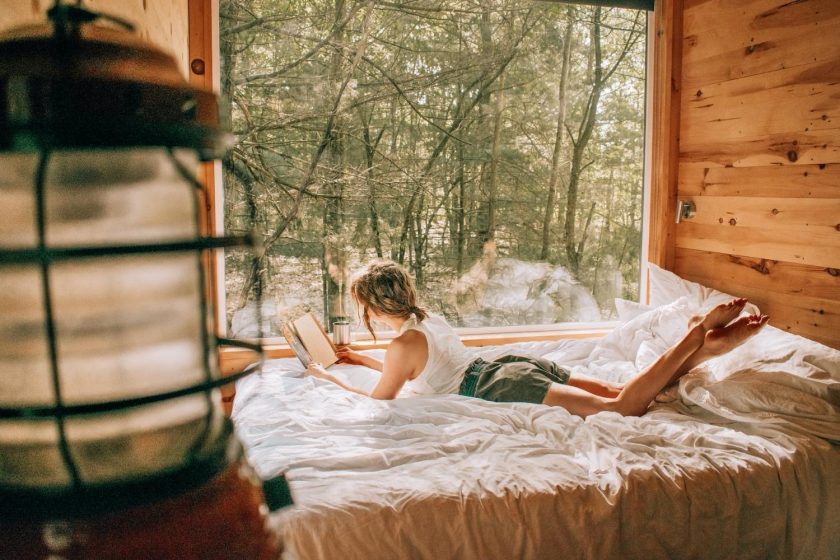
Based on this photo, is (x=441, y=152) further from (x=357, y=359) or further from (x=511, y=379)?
(x=511, y=379)

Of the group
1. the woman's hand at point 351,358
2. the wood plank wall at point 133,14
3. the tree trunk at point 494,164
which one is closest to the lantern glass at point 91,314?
the wood plank wall at point 133,14

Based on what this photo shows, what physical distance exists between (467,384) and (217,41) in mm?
1852

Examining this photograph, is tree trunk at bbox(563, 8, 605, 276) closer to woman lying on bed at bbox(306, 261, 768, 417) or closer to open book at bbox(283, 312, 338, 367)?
woman lying on bed at bbox(306, 261, 768, 417)

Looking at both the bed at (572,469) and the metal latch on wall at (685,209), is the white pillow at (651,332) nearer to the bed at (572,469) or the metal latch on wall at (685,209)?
the bed at (572,469)

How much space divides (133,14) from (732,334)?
1895 millimetres

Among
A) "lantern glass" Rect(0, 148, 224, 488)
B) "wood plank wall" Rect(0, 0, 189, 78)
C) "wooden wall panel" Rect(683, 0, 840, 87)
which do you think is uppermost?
"wooden wall panel" Rect(683, 0, 840, 87)

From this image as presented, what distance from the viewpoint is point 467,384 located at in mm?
2309

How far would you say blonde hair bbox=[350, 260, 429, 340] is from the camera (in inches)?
92.5

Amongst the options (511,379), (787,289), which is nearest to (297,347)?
(511,379)

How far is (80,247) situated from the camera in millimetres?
375

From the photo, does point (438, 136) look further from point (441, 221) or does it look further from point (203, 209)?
point (203, 209)

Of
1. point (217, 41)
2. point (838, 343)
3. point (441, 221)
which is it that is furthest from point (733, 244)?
point (217, 41)

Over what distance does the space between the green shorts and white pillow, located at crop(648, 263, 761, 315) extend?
2.85ft

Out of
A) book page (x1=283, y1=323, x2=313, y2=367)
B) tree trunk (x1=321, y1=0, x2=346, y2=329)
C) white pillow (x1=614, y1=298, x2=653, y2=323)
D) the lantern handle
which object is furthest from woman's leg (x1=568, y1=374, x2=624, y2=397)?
the lantern handle
